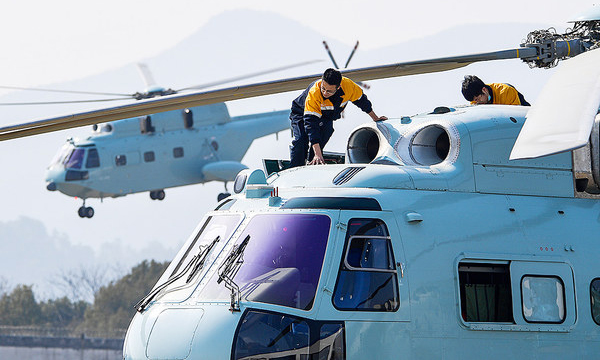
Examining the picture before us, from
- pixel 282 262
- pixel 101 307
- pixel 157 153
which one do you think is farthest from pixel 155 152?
pixel 101 307

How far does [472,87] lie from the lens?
1084 cm

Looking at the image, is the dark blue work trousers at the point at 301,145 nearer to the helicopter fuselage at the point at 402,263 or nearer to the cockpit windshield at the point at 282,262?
the helicopter fuselage at the point at 402,263

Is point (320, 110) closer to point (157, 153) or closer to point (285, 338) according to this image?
point (285, 338)

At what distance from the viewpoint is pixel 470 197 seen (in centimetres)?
927

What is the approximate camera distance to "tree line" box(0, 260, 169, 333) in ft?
317

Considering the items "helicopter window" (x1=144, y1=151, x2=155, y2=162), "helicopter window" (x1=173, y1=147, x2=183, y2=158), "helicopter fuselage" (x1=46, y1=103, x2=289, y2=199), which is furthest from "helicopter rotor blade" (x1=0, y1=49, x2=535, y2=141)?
"helicopter window" (x1=173, y1=147, x2=183, y2=158)

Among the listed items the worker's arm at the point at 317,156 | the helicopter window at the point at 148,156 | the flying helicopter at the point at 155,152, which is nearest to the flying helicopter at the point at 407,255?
the worker's arm at the point at 317,156

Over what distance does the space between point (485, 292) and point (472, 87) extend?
2773 mm

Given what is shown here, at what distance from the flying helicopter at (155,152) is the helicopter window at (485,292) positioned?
33.3 metres

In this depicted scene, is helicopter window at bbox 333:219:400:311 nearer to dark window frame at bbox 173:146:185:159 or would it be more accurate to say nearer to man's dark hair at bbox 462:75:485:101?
man's dark hair at bbox 462:75:485:101

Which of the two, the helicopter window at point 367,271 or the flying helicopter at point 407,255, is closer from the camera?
the flying helicopter at point 407,255

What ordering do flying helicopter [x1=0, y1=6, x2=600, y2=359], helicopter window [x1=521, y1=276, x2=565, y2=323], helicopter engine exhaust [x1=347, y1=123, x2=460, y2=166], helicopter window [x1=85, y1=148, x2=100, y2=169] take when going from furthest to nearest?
helicopter window [x1=85, y1=148, x2=100, y2=169]
helicopter engine exhaust [x1=347, y1=123, x2=460, y2=166]
helicopter window [x1=521, y1=276, x2=565, y2=323]
flying helicopter [x1=0, y1=6, x2=600, y2=359]

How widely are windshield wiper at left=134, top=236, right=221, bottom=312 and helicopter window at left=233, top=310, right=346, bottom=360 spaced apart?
3.19 feet

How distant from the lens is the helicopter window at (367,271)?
333 inches
